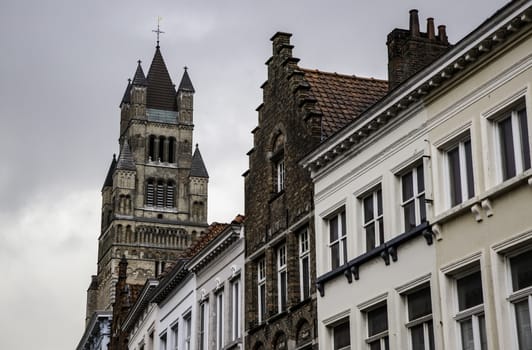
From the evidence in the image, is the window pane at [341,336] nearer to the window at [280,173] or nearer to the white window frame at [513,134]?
the window at [280,173]

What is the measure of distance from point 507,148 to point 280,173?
11845 mm

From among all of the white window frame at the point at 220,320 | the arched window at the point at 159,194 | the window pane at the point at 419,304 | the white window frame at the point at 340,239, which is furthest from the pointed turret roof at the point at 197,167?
the window pane at the point at 419,304

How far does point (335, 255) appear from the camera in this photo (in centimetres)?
2812

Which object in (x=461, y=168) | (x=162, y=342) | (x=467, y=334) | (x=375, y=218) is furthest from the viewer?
(x=162, y=342)

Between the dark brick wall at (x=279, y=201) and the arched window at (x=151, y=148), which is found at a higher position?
the arched window at (x=151, y=148)

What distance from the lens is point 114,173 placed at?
623ft

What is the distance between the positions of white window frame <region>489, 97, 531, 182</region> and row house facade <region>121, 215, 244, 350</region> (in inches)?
541

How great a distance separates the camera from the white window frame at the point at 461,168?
22.8 metres

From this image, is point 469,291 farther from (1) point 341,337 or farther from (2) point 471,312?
(1) point 341,337

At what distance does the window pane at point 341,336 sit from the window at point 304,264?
2112 mm

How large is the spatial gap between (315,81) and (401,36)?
4.17 metres

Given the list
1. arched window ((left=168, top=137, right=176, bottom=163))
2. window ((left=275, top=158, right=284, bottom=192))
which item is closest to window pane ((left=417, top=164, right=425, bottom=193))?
window ((left=275, top=158, right=284, bottom=192))

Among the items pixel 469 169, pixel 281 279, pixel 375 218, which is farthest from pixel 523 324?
pixel 281 279

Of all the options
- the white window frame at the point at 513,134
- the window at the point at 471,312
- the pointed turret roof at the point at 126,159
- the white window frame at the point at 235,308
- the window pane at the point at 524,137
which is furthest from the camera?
the pointed turret roof at the point at 126,159
